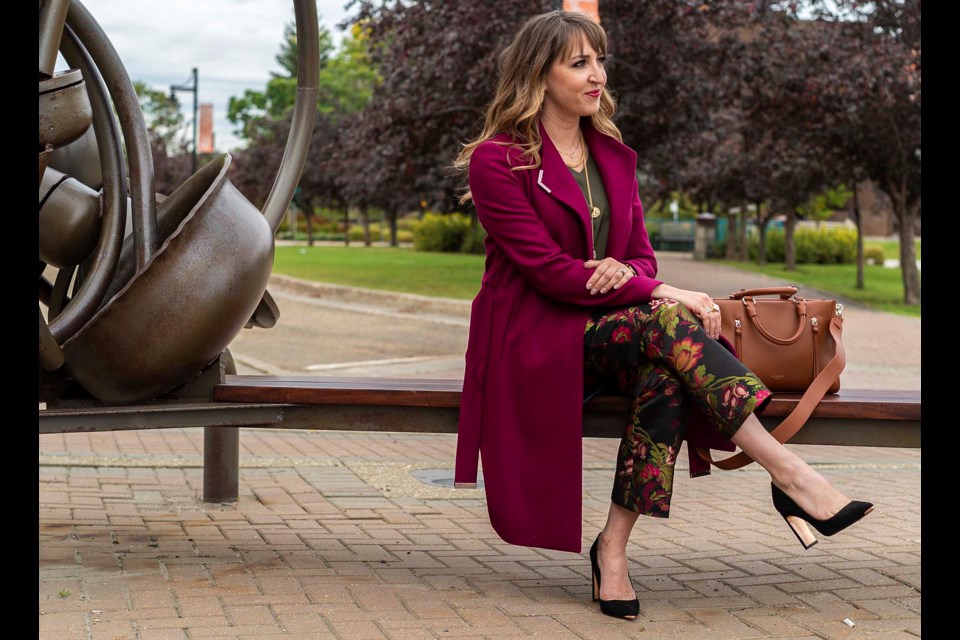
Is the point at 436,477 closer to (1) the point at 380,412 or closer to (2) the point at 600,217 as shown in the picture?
(1) the point at 380,412

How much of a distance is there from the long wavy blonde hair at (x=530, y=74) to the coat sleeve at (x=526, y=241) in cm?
6

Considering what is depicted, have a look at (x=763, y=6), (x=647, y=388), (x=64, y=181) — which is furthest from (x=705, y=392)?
(x=763, y=6)

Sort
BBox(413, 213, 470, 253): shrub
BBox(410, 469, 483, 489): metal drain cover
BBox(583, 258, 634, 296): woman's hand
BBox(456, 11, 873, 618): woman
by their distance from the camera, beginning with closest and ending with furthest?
BBox(456, 11, 873, 618): woman
BBox(583, 258, 634, 296): woman's hand
BBox(410, 469, 483, 489): metal drain cover
BBox(413, 213, 470, 253): shrub

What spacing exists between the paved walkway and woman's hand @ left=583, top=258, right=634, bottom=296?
955 millimetres

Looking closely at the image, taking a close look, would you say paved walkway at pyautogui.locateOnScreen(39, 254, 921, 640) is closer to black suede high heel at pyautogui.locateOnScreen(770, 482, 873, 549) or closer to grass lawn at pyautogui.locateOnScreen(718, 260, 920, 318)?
black suede high heel at pyautogui.locateOnScreen(770, 482, 873, 549)

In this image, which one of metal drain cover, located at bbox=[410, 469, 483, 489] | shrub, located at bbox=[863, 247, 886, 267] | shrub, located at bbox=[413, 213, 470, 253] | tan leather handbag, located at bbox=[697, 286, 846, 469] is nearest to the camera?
tan leather handbag, located at bbox=[697, 286, 846, 469]

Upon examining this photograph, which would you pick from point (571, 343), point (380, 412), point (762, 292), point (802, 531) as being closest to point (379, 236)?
point (380, 412)

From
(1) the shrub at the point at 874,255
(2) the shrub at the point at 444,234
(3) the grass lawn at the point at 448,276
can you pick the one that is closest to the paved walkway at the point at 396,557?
(3) the grass lawn at the point at 448,276

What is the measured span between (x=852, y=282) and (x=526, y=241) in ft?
83.5

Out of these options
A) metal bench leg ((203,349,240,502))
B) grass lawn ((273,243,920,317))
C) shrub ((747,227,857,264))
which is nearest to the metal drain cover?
metal bench leg ((203,349,240,502))

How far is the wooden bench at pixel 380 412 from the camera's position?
11.7 ft

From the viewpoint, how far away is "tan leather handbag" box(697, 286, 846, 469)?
355 centimetres

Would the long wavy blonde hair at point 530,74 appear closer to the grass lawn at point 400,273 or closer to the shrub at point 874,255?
the grass lawn at point 400,273
